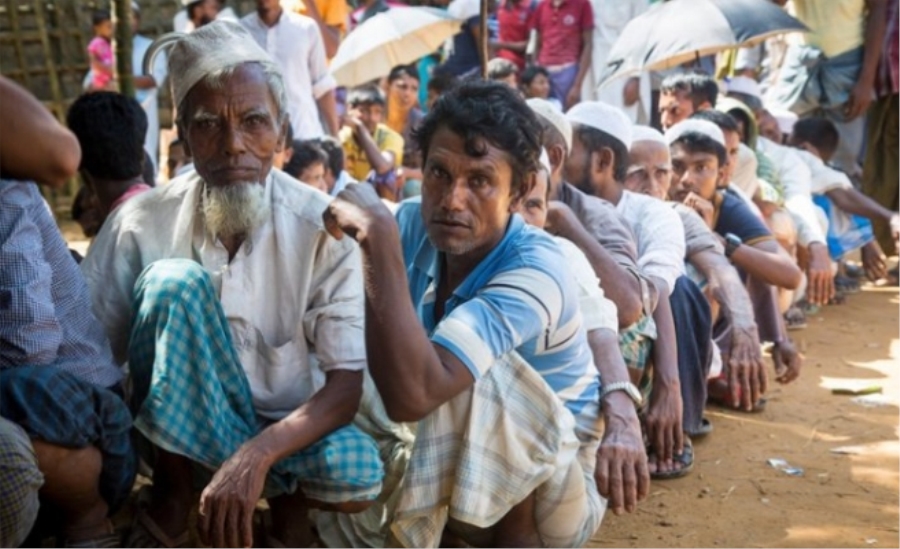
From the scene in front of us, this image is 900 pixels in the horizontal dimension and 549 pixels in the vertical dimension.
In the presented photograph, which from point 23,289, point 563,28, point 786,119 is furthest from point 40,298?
point 563,28

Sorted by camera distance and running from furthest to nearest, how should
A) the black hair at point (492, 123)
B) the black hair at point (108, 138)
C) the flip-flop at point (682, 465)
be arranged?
the flip-flop at point (682, 465), the black hair at point (108, 138), the black hair at point (492, 123)

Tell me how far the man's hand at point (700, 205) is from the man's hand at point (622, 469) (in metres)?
2.22

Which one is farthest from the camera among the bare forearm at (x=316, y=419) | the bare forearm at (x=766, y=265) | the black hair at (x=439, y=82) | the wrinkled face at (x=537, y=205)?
the black hair at (x=439, y=82)

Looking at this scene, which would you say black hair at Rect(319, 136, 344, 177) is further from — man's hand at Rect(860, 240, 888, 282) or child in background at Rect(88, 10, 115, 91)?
child in background at Rect(88, 10, 115, 91)

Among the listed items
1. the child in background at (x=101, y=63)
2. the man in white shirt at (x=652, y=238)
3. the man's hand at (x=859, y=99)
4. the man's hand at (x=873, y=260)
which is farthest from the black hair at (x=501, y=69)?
the man in white shirt at (x=652, y=238)

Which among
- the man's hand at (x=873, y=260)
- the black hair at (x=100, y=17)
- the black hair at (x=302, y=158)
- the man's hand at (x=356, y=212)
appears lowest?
the man's hand at (x=873, y=260)

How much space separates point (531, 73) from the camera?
9.42 meters

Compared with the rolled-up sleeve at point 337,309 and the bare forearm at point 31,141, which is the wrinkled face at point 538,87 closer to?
the rolled-up sleeve at point 337,309

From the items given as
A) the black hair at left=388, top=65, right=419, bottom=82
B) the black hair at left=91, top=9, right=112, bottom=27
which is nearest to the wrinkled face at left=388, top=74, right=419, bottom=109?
the black hair at left=388, top=65, right=419, bottom=82

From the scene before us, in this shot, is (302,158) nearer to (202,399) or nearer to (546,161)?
(546,161)

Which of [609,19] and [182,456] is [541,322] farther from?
[609,19]

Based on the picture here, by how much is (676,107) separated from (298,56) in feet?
8.02

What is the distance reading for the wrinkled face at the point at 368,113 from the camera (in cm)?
870

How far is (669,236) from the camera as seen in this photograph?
167 inches
